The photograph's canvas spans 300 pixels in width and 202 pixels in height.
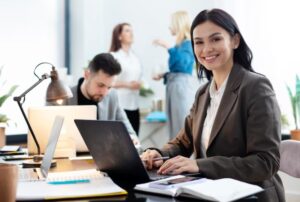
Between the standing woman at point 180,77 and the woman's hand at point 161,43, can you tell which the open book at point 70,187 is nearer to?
the standing woman at point 180,77

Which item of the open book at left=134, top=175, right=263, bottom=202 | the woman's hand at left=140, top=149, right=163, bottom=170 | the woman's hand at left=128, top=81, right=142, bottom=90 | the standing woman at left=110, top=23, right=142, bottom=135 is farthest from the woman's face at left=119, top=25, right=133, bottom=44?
the open book at left=134, top=175, right=263, bottom=202

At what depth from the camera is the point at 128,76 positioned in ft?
16.8

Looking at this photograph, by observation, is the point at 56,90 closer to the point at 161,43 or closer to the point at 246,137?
the point at 246,137

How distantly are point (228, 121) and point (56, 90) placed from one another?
80 centimetres

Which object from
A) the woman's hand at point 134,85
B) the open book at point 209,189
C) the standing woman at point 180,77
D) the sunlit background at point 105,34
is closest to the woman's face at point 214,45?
the open book at point 209,189

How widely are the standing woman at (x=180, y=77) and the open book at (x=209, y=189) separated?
344 cm

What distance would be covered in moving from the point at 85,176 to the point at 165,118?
3.59 m

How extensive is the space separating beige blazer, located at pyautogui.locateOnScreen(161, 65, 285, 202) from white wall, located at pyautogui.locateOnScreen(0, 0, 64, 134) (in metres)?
2.97

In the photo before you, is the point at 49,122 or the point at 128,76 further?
the point at 128,76

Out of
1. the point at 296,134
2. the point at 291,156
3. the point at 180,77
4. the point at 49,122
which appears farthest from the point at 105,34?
the point at 291,156

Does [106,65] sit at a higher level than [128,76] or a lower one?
higher

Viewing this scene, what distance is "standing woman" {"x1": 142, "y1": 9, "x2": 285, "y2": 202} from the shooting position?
1.80m

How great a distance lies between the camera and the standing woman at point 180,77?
191 inches

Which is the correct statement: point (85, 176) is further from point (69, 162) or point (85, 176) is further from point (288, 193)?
point (288, 193)
